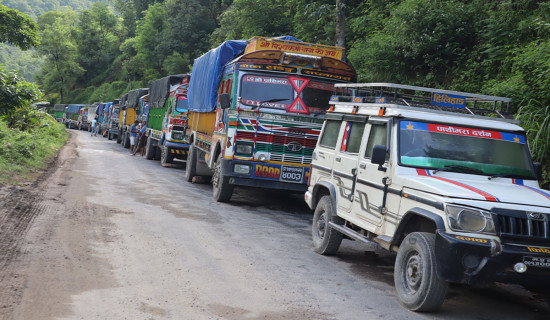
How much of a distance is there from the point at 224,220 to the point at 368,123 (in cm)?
391

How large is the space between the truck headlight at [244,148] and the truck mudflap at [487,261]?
6.76 meters

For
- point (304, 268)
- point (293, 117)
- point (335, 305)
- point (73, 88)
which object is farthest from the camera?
point (73, 88)

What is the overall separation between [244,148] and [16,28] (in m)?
15.2

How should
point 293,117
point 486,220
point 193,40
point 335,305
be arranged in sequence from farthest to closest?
point 193,40 < point 293,117 < point 335,305 < point 486,220

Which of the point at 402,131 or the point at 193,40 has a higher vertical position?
the point at 193,40

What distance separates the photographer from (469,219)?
16.1 ft

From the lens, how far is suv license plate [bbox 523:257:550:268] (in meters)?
4.81

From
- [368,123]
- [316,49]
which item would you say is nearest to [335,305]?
[368,123]

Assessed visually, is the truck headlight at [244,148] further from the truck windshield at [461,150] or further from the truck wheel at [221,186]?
the truck windshield at [461,150]

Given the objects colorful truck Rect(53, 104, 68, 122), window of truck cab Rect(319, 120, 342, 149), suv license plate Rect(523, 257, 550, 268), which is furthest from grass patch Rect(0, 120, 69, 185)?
colorful truck Rect(53, 104, 68, 122)

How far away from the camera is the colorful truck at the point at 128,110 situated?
29.4 metres

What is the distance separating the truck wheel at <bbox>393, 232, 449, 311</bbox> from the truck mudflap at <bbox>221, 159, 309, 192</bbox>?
5.75 m

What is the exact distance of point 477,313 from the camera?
18.1 ft

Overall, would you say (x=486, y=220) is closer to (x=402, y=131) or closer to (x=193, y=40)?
(x=402, y=131)
